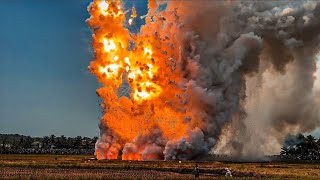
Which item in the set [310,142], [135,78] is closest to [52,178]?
[135,78]

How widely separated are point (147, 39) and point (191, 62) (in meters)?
13.3

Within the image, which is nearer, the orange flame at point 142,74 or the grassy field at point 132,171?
the grassy field at point 132,171

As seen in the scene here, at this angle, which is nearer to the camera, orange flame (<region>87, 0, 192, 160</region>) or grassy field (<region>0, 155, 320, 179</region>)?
grassy field (<region>0, 155, 320, 179</region>)

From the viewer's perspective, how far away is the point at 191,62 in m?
125

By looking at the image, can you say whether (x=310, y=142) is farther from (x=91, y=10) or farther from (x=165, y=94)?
(x=91, y=10)

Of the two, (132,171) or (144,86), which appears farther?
(144,86)

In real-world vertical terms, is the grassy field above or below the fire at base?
below

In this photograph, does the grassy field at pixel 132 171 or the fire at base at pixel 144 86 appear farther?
the fire at base at pixel 144 86

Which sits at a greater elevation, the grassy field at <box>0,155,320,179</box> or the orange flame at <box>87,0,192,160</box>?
the orange flame at <box>87,0,192,160</box>

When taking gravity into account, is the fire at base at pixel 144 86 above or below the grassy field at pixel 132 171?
above

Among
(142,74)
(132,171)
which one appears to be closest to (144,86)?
(142,74)

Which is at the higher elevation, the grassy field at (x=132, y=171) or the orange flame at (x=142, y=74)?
the orange flame at (x=142, y=74)

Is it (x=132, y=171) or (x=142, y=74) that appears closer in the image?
(x=132, y=171)

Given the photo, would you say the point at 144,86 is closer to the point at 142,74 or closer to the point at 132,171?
the point at 142,74
